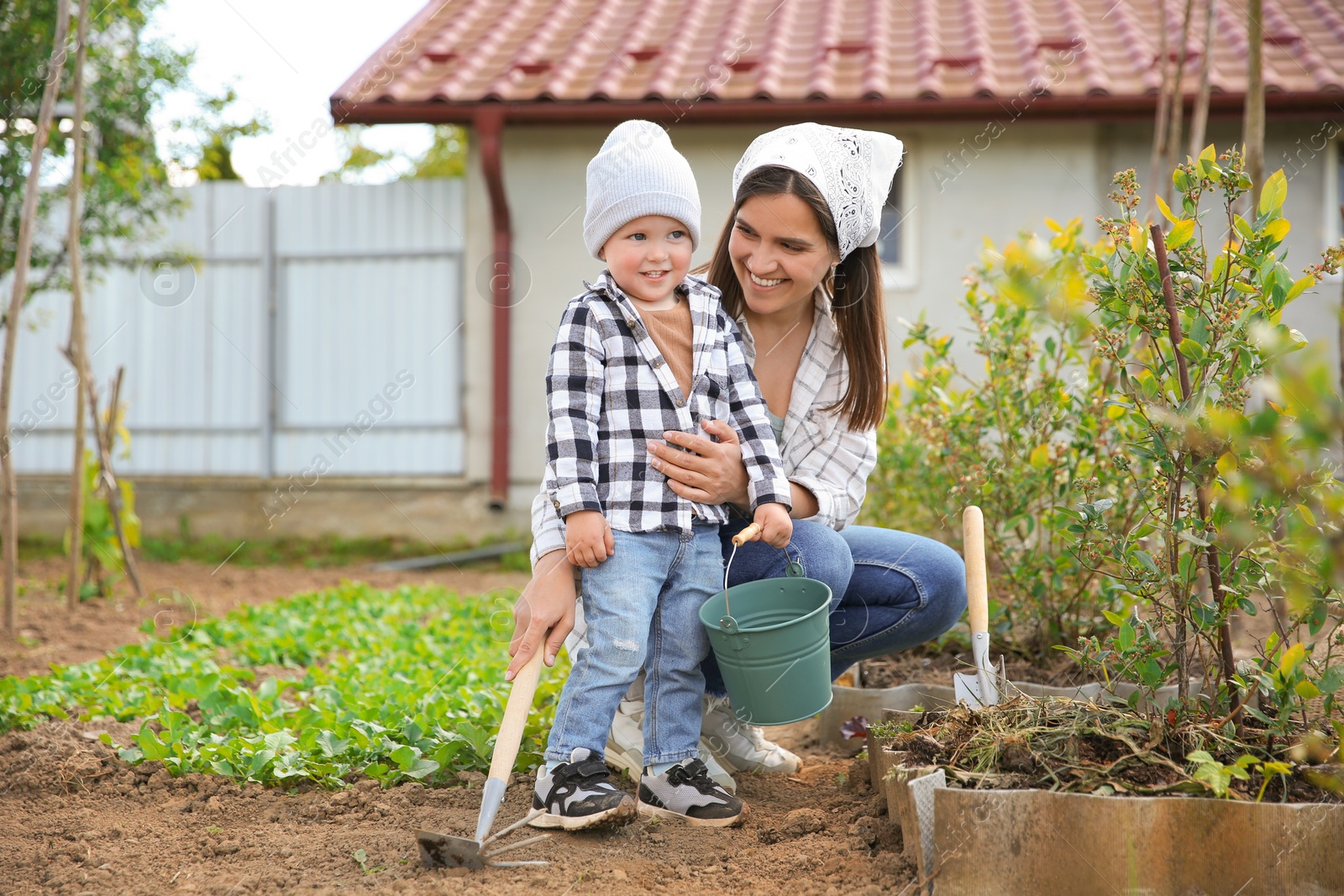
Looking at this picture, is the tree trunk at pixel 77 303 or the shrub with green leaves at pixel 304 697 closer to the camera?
the shrub with green leaves at pixel 304 697

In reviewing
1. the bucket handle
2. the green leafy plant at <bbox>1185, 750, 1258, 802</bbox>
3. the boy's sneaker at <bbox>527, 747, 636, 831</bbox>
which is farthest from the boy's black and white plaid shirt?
the green leafy plant at <bbox>1185, 750, 1258, 802</bbox>

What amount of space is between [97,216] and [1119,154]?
6.05m

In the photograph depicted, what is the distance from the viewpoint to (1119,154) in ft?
20.4

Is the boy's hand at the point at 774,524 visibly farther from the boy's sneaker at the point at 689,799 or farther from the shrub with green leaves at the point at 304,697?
the shrub with green leaves at the point at 304,697

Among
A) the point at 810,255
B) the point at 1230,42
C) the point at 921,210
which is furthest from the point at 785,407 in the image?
the point at 1230,42

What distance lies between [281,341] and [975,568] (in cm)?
604

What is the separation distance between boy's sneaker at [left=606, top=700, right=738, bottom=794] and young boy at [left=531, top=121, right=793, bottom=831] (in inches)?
6.0

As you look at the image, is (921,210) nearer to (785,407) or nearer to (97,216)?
(785,407)

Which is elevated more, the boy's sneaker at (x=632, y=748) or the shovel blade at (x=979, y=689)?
the shovel blade at (x=979, y=689)

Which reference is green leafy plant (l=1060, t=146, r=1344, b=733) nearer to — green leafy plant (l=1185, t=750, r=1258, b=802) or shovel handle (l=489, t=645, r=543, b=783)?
green leafy plant (l=1185, t=750, r=1258, b=802)

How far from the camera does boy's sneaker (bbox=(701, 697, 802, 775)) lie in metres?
2.38

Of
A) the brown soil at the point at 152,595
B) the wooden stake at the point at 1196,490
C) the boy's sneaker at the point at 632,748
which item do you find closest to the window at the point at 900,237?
the brown soil at the point at 152,595

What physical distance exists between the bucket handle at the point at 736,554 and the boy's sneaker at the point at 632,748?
0.38 m

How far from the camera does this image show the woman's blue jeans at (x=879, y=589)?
→ 7.45 feet
